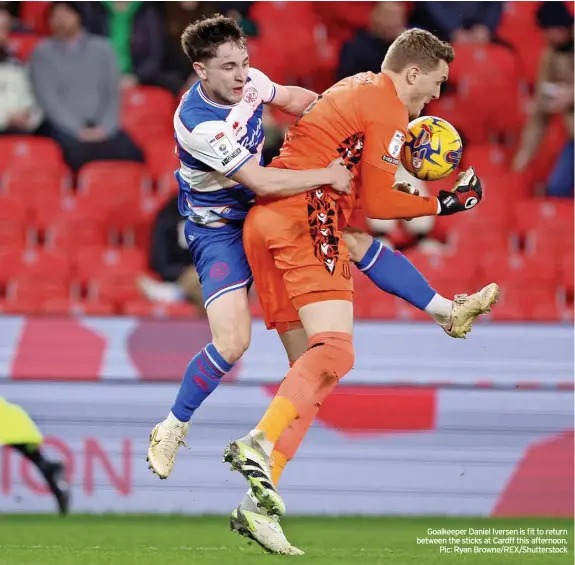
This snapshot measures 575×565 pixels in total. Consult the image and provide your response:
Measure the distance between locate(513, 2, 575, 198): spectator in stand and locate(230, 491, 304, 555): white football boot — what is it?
18.0ft

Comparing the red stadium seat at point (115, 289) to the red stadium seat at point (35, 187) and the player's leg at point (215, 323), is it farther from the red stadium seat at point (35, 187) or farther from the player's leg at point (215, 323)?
the player's leg at point (215, 323)

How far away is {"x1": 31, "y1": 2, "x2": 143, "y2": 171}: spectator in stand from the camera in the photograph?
10109mm

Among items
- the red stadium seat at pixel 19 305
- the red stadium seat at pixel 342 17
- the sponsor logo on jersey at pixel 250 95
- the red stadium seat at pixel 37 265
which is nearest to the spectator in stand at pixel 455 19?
the red stadium seat at pixel 342 17

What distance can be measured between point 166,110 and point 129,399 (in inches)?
135

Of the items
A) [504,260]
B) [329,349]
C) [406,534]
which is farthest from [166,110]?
[329,349]

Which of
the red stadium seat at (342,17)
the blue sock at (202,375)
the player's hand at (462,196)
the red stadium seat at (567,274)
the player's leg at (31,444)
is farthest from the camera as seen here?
the red stadium seat at (342,17)

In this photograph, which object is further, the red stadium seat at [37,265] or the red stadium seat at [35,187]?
the red stadium seat at [35,187]

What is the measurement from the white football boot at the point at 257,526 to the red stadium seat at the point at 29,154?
527 cm

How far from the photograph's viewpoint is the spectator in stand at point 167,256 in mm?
9312

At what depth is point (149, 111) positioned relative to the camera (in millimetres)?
10500

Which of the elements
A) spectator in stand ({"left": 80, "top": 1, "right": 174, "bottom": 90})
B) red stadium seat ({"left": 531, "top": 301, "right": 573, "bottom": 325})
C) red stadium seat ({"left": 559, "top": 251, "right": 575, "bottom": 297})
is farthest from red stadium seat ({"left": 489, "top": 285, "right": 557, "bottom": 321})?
spectator in stand ({"left": 80, "top": 1, "right": 174, "bottom": 90})

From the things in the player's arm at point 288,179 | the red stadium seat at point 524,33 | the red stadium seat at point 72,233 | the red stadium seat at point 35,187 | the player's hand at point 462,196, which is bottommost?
the red stadium seat at point 72,233

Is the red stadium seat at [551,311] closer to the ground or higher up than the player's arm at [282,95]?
closer to the ground

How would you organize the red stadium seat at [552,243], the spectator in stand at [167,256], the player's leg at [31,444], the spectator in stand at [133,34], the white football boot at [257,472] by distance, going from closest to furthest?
1. the white football boot at [257,472]
2. the player's leg at [31,444]
3. the spectator in stand at [167,256]
4. the red stadium seat at [552,243]
5. the spectator in stand at [133,34]
